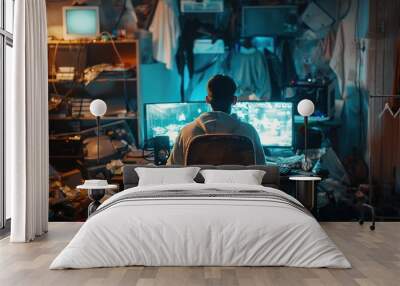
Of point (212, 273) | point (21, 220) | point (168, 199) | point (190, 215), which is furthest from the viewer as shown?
point (21, 220)

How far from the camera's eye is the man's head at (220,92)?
7574mm

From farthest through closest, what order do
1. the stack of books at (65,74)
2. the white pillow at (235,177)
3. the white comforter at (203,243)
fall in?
1. the stack of books at (65,74)
2. the white pillow at (235,177)
3. the white comforter at (203,243)

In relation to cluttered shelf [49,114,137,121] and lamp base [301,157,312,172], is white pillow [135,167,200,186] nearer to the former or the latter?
cluttered shelf [49,114,137,121]

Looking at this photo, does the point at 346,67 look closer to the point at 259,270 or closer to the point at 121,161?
the point at 121,161

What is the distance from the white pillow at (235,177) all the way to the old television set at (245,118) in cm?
78

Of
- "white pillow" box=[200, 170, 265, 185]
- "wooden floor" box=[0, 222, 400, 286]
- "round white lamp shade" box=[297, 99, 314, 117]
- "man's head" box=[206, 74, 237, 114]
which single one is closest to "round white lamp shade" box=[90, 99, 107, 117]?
"man's head" box=[206, 74, 237, 114]

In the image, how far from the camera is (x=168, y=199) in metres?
5.21

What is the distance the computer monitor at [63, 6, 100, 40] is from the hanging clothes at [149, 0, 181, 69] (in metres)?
0.72

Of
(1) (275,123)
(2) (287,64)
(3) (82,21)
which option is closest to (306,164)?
(1) (275,123)

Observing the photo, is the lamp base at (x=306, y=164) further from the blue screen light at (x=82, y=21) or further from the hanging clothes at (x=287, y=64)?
the blue screen light at (x=82, y=21)

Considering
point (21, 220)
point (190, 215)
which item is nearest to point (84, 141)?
point (21, 220)

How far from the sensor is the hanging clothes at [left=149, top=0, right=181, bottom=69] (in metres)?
7.60

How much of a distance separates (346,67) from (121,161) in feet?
10.0

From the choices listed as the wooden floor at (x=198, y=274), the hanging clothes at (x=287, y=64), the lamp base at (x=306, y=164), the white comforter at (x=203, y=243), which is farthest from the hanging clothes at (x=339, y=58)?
the white comforter at (x=203, y=243)
